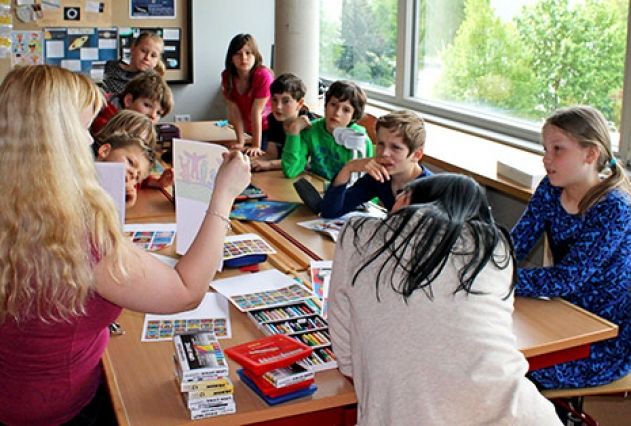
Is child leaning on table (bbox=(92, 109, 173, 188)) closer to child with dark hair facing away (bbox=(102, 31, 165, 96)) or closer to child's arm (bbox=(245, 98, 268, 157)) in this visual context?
child's arm (bbox=(245, 98, 268, 157))

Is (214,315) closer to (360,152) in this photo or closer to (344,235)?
(344,235)

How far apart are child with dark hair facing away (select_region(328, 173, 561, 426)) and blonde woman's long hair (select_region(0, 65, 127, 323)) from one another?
54cm

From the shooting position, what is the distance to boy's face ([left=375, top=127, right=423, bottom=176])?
308 cm

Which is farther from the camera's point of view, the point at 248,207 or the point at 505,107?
the point at 505,107

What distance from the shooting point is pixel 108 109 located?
4191mm

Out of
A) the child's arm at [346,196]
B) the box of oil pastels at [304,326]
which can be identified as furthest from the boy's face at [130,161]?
the box of oil pastels at [304,326]

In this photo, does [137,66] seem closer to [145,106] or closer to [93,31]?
[145,106]

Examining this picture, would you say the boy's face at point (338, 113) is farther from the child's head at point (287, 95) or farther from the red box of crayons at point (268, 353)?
the red box of crayons at point (268, 353)

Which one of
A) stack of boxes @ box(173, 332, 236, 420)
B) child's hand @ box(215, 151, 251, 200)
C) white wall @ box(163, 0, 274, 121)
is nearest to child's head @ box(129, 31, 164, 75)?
white wall @ box(163, 0, 274, 121)

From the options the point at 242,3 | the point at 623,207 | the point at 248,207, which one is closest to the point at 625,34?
the point at 623,207

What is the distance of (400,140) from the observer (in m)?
3.07

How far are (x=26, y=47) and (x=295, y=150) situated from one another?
3.48 m

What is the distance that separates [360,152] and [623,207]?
133 cm

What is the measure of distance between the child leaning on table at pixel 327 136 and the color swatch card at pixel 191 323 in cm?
170
